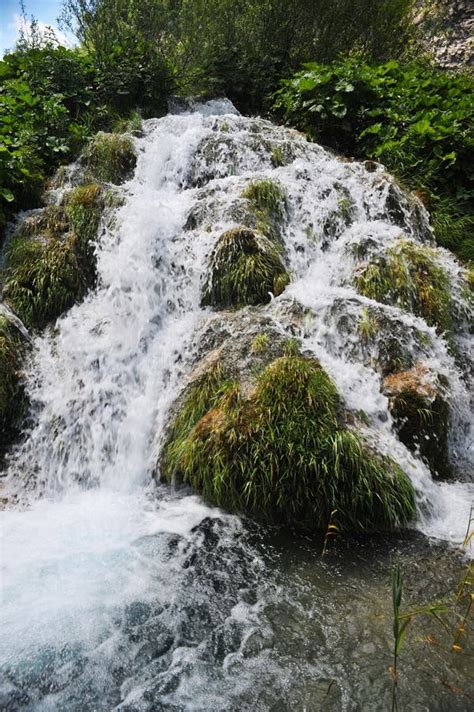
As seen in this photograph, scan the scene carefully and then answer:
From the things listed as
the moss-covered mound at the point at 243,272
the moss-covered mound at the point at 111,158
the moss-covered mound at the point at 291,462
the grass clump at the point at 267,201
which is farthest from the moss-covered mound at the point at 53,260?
the moss-covered mound at the point at 291,462

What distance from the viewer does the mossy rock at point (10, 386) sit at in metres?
4.83

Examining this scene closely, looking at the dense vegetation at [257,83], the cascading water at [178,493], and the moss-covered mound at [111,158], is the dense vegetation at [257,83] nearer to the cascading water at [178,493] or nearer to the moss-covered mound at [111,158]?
the moss-covered mound at [111,158]

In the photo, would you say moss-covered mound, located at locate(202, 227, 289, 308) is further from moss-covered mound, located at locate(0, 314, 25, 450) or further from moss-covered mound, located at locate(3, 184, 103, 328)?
moss-covered mound, located at locate(0, 314, 25, 450)

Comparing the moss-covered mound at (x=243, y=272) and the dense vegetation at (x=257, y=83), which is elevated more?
the dense vegetation at (x=257, y=83)

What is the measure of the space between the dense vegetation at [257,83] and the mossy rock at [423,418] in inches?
131

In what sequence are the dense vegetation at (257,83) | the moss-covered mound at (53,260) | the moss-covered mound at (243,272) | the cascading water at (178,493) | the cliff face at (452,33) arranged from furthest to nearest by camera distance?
the cliff face at (452,33) → the dense vegetation at (257,83) → the moss-covered mound at (53,260) → the moss-covered mound at (243,272) → the cascading water at (178,493)

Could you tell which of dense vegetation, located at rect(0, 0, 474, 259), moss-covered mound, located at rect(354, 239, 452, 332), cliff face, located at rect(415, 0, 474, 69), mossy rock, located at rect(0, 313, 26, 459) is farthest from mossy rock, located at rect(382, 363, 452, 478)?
cliff face, located at rect(415, 0, 474, 69)

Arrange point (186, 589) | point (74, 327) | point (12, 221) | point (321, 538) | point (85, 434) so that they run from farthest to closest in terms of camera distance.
Answer: point (12, 221) < point (74, 327) < point (85, 434) < point (321, 538) < point (186, 589)

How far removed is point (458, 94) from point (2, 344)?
9.64 meters

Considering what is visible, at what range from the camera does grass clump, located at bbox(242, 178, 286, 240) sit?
657 cm

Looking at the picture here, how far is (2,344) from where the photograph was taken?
16.8 ft

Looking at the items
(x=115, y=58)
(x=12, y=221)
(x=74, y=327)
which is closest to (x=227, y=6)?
(x=115, y=58)

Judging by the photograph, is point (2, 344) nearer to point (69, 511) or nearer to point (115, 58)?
point (69, 511)

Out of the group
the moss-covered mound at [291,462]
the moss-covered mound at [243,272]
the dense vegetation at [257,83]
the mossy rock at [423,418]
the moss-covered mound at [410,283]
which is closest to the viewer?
the moss-covered mound at [291,462]
